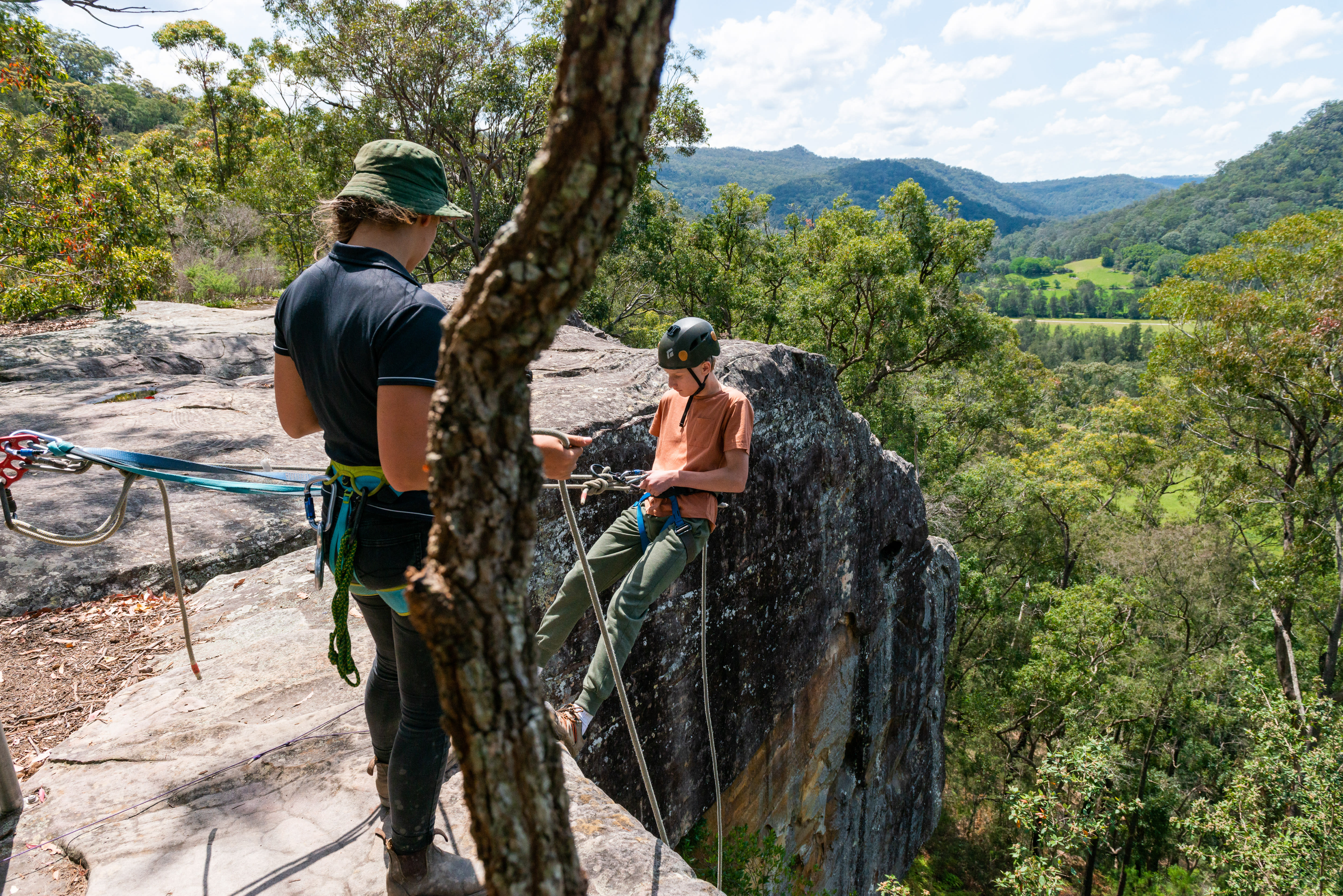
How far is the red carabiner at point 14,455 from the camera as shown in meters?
2.78

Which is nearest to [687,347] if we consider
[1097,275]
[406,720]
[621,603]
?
[621,603]

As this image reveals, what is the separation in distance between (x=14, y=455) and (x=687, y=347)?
Answer: 9.72 ft

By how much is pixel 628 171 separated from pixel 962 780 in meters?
26.1

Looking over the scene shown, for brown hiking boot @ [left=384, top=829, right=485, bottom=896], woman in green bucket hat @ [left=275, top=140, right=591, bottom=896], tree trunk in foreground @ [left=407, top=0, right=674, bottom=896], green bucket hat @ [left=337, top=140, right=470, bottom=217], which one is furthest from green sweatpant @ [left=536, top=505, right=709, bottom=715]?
tree trunk in foreground @ [left=407, top=0, right=674, bottom=896]

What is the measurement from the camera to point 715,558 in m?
6.15

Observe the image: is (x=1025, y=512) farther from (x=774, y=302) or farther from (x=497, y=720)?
(x=497, y=720)

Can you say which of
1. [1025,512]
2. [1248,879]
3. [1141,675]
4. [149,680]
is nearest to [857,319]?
[1025,512]

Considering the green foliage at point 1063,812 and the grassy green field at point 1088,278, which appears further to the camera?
the grassy green field at point 1088,278

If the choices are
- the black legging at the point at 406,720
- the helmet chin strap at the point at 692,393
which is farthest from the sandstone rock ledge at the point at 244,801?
the helmet chin strap at the point at 692,393

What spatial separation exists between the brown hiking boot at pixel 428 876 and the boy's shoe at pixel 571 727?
3.30 feet

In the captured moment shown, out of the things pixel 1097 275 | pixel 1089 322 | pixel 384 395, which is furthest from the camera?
pixel 1097 275

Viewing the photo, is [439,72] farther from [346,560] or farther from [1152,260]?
[1152,260]

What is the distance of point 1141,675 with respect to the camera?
63.7 ft

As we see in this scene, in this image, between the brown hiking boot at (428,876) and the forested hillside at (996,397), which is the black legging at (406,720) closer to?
the brown hiking boot at (428,876)
